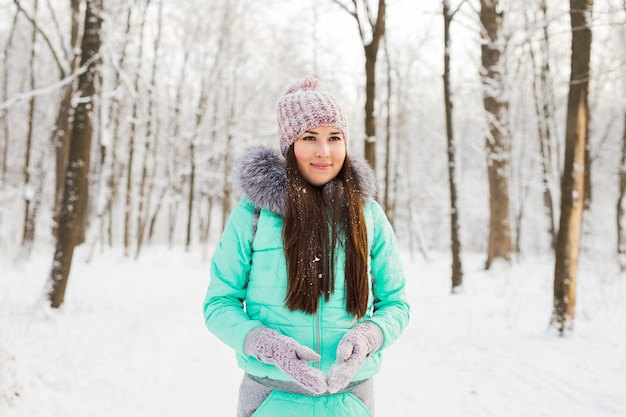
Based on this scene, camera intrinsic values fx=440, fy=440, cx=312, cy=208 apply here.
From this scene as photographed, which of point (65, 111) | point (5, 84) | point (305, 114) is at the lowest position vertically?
point (305, 114)

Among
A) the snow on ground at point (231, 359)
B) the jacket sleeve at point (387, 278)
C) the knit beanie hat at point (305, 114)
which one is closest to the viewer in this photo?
the jacket sleeve at point (387, 278)

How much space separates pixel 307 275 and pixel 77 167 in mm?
6725

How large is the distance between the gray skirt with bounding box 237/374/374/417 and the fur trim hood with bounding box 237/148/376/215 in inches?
26.5

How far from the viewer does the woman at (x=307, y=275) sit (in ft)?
5.40

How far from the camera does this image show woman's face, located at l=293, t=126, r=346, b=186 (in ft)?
6.17

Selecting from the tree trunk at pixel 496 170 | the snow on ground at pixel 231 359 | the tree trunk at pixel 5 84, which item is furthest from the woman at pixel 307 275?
the tree trunk at pixel 5 84

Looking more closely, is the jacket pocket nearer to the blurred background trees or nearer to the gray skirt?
the gray skirt

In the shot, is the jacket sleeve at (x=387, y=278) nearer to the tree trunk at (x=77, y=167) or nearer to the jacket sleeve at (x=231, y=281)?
the jacket sleeve at (x=231, y=281)

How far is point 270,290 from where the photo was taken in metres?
1.74

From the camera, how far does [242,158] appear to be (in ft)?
6.67

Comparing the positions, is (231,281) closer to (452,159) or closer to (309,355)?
(309,355)

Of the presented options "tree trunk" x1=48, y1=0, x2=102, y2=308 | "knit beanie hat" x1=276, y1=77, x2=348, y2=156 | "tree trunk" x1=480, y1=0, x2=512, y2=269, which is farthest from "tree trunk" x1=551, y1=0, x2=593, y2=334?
"tree trunk" x1=48, y1=0, x2=102, y2=308

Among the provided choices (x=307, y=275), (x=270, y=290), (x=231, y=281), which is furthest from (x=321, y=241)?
(x=231, y=281)

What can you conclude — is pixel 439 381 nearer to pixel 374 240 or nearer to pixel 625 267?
pixel 374 240
